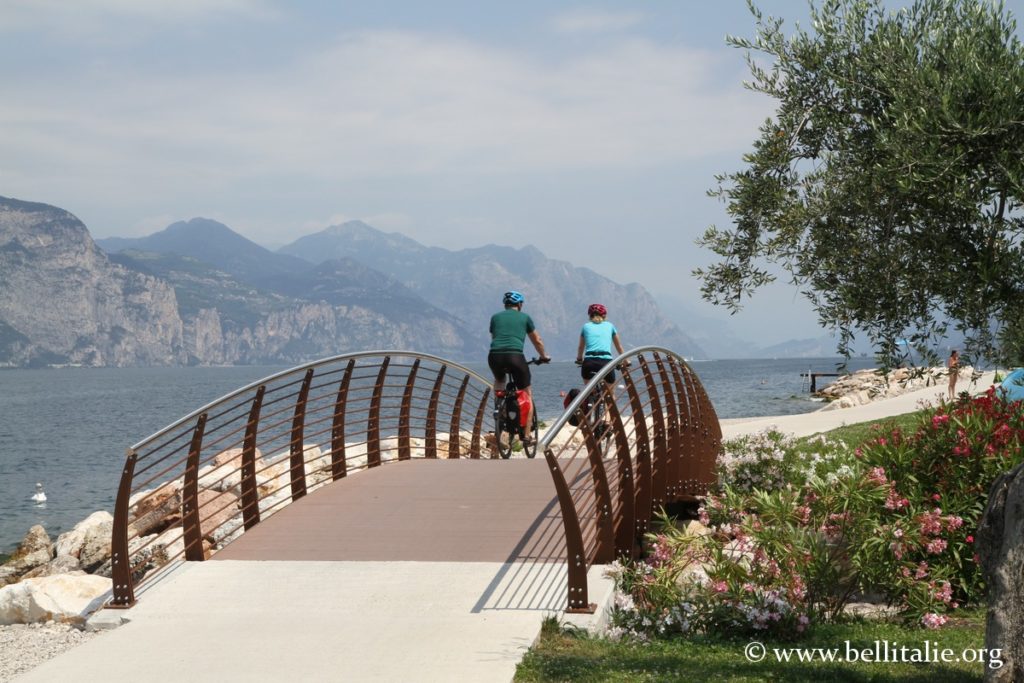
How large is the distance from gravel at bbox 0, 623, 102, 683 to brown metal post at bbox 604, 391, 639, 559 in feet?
12.8

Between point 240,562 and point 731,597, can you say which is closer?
point 731,597

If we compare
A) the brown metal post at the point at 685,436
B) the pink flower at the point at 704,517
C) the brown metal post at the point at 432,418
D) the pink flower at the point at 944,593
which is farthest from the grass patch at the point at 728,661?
the brown metal post at the point at 432,418

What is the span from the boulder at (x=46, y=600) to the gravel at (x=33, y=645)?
107 cm

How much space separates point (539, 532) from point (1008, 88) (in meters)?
4.80

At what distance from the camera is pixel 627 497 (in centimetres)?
929

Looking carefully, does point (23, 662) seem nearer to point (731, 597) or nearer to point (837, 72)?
point (731, 597)

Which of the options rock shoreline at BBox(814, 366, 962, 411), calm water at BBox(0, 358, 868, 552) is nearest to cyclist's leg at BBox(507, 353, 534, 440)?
rock shoreline at BBox(814, 366, 962, 411)

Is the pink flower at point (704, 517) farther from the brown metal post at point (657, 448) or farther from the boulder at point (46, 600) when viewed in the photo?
the boulder at point (46, 600)

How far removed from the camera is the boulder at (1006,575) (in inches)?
201

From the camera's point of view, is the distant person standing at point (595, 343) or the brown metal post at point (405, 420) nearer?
the distant person standing at point (595, 343)

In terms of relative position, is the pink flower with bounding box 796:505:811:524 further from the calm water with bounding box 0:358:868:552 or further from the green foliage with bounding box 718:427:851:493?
the calm water with bounding box 0:358:868:552

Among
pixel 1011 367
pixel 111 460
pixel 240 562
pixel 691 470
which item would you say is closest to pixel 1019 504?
pixel 1011 367

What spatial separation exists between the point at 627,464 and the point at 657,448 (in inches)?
63.3

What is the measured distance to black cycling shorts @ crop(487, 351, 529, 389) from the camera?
526 inches
